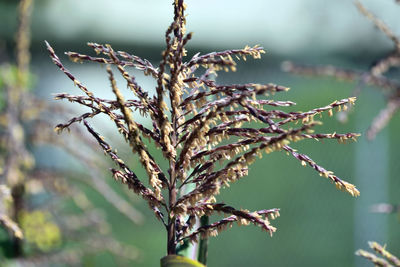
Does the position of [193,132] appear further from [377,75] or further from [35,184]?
[35,184]

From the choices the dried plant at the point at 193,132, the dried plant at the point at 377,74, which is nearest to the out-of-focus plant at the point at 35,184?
the dried plant at the point at 377,74

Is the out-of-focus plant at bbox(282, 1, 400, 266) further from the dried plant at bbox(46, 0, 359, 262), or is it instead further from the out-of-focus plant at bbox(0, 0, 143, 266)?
the out-of-focus plant at bbox(0, 0, 143, 266)

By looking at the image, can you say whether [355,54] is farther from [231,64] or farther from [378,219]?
[231,64]

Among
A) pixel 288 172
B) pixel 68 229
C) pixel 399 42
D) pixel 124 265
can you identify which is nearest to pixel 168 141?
pixel 399 42

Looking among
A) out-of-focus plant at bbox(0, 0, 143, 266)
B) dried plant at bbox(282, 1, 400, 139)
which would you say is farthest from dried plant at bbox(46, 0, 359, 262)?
out-of-focus plant at bbox(0, 0, 143, 266)

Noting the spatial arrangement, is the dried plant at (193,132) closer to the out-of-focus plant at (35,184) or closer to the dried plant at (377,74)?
the dried plant at (377,74)
